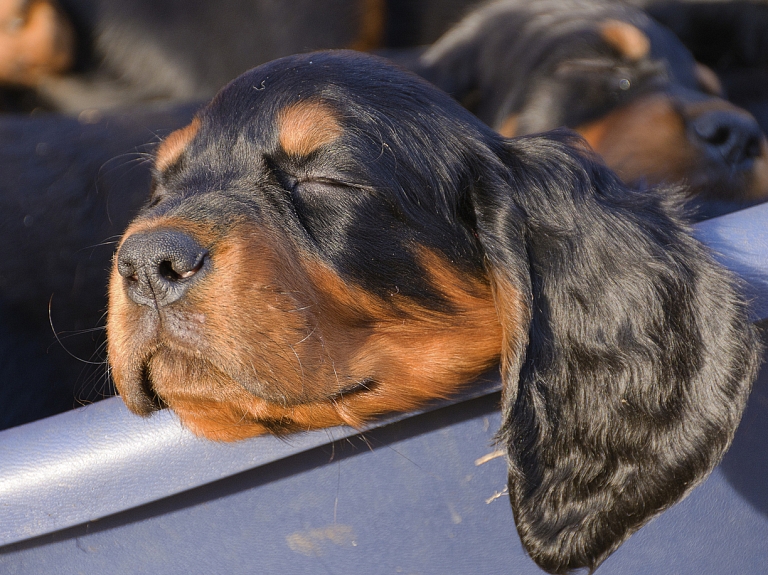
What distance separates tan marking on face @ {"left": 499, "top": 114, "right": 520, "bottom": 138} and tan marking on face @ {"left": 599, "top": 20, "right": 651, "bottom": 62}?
0.46 metres


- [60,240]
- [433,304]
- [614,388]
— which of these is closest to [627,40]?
[433,304]

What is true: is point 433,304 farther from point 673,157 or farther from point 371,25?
point 371,25

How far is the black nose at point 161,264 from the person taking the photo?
1.54 meters

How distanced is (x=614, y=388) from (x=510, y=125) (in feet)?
5.77

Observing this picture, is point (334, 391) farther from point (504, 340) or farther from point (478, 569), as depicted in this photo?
point (478, 569)

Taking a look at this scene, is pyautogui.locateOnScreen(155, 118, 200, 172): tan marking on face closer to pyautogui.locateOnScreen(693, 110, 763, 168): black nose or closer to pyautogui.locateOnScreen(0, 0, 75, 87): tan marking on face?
pyautogui.locateOnScreen(693, 110, 763, 168): black nose

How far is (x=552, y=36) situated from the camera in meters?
3.32

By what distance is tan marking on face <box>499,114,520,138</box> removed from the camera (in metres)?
3.19

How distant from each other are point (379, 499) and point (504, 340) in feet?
1.39

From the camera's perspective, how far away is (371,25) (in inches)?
188

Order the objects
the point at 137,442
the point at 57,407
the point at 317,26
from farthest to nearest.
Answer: the point at 317,26
the point at 57,407
the point at 137,442

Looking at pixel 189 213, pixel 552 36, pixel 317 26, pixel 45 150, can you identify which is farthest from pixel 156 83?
pixel 189 213

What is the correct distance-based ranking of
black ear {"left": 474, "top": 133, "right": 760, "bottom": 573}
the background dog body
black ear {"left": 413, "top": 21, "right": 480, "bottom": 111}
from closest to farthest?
1. black ear {"left": 474, "top": 133, "right": 760, "bottom": 573}
2. the background dog body
3. black ear {"left": 413, "top": 21, "right": 480, "bottom": 111}

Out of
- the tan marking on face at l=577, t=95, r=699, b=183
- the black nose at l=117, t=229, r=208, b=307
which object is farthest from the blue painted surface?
the tan marking on face at l=577, t=95, r=699, b=183
